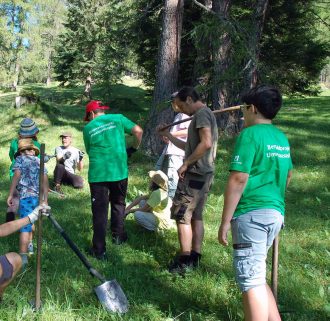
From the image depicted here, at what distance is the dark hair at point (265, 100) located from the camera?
289cm

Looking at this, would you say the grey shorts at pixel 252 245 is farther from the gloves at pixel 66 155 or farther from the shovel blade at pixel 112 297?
the gloves at pixel 66 155

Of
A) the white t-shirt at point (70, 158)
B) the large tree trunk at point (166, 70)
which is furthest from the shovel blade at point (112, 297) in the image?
the large tree trunk at point (166, 70)

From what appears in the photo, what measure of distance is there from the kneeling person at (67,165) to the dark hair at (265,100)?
19.5ft

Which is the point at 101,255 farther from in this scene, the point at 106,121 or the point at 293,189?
the point at 293,189

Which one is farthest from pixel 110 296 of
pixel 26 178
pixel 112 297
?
pixel 26 178

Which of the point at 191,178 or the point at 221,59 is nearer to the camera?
the point at 191,178

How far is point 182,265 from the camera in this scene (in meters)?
4.44

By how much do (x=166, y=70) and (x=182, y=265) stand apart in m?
6.83

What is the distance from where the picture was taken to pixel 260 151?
2.81 metres

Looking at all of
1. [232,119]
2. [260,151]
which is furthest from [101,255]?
[232,119]

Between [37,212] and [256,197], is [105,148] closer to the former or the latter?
[37,212]

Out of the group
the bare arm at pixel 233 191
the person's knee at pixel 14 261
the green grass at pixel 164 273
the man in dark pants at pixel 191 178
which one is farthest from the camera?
the man in dark pants at pixel 191 178

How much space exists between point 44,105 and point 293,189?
13.0m

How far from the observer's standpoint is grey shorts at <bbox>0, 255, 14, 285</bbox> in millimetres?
3447
